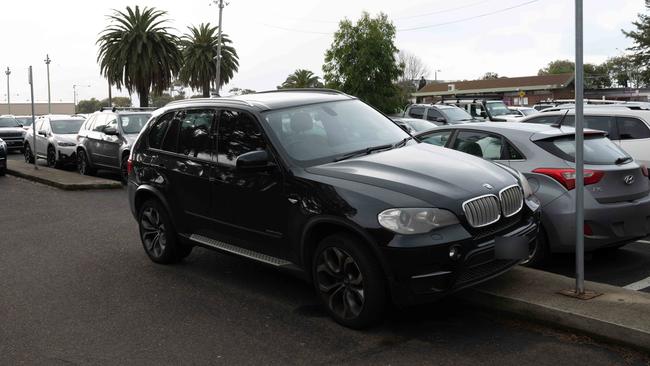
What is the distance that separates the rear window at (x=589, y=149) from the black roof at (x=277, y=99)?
2030mm

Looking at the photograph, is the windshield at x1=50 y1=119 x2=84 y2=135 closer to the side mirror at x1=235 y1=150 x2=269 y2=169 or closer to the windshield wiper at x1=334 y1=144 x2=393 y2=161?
the side mirror at x1=235 y1=150 x2=269 y2=169

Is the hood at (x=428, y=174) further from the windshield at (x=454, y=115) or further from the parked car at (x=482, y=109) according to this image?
the parked car at (x=482, y=109)

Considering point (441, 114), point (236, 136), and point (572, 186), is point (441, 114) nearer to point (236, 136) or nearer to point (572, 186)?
point (572, 186)

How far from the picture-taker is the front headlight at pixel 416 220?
174 inches

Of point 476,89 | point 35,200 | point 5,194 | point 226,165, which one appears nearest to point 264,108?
point 226,165

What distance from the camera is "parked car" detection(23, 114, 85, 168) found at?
17750 mm

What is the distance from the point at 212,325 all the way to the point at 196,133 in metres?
2.05

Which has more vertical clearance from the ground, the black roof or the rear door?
the black roof

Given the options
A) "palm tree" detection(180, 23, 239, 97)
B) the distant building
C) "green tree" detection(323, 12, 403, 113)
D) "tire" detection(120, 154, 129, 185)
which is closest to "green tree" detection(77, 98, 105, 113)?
the distant building

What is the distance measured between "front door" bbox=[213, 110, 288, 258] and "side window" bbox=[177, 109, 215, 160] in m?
0.16

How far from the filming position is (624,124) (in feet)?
30.9

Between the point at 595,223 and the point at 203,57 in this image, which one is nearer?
the point at 595,223

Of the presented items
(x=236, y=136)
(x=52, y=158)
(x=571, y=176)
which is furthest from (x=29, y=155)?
(x=571, y=176)

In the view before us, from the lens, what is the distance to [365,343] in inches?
179
